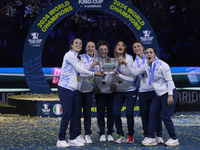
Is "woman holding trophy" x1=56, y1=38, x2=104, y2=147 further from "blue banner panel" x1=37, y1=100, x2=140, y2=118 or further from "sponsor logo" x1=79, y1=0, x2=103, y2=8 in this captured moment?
"sponsor logo" x1=79, y1=0, x2=103, y2=8

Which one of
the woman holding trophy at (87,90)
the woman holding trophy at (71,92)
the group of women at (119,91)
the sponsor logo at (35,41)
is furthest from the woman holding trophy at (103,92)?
the sponsor logo at (35,41)

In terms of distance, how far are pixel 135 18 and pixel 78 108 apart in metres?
3.78

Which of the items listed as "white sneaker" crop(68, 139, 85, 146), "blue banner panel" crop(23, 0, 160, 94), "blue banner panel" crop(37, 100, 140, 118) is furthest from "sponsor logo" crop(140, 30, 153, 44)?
"white sneaker" crop(68, 139, 85, 146)

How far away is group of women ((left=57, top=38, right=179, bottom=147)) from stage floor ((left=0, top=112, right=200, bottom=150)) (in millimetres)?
207

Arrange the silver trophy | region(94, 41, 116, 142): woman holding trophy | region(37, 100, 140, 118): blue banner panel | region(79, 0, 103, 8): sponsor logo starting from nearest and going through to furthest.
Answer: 1. the silver trophy
2. region(94, 41, 116, 142): woman holding trophy
3. region(37, 100, 140, 118): blue banner panel
4. region(79, 0, 103, 8): sponsor logo

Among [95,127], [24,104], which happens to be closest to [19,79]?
[24,104]

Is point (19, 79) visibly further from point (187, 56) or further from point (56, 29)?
point (187, 56)

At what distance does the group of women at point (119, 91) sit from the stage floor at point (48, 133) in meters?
0.21

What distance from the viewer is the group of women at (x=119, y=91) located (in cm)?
425

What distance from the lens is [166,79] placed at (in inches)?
166

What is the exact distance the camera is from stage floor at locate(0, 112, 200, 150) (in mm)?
4301

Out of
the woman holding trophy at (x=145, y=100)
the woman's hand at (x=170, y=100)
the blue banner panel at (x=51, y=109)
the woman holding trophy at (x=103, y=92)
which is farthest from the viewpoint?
the blue banner panel at (x=51, y=109)

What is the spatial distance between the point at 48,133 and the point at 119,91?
1.59 meters

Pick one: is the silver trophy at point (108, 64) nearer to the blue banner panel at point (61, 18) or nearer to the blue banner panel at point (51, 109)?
the blue banner panel at point (51, 109)
